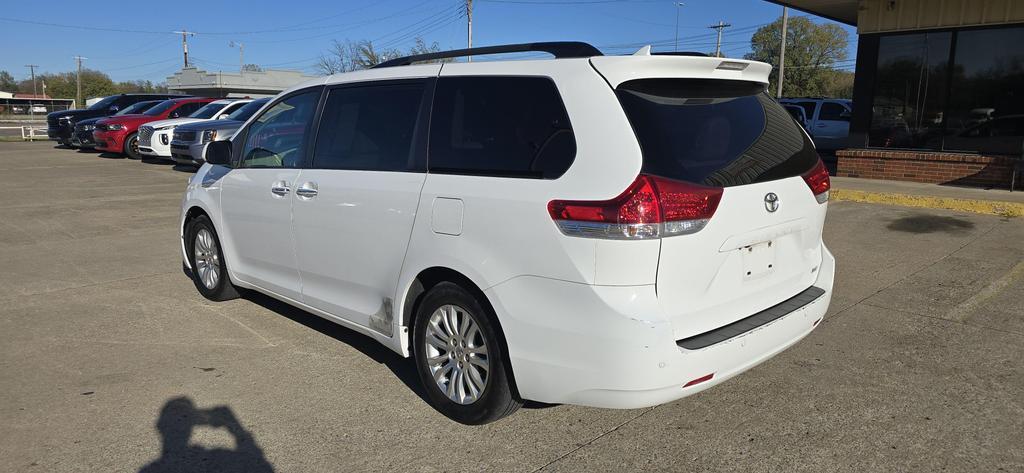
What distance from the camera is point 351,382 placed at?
417 cm

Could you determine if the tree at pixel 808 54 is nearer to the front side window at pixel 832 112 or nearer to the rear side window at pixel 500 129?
the front side window at pixel 832 112

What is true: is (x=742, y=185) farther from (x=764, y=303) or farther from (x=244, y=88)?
(x=244, y=88)

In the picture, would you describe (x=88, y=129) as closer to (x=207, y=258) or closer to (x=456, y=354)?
(x=207, y=258)

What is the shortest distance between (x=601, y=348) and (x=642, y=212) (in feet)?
1.91

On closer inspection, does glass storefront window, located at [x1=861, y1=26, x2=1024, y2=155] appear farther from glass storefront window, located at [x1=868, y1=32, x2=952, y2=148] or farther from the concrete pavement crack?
the concrete pavement crack

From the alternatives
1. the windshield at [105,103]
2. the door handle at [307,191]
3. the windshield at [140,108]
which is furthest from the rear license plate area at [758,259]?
the windshield at [105,103]

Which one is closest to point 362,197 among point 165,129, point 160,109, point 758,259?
point 758,259

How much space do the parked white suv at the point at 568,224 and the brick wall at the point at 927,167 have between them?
10128 millimetres

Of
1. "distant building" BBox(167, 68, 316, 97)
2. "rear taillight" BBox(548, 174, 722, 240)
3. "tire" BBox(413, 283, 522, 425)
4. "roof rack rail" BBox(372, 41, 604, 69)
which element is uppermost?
"distant building" BBox(167, 68, 316, 97)

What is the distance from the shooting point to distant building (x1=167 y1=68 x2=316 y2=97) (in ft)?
200

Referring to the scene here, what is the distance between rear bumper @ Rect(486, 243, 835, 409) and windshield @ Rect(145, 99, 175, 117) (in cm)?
1877

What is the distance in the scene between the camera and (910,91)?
13406mm

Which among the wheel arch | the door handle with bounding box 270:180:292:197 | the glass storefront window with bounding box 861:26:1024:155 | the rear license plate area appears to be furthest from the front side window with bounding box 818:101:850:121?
the wheel arch

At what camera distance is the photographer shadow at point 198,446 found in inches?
127
